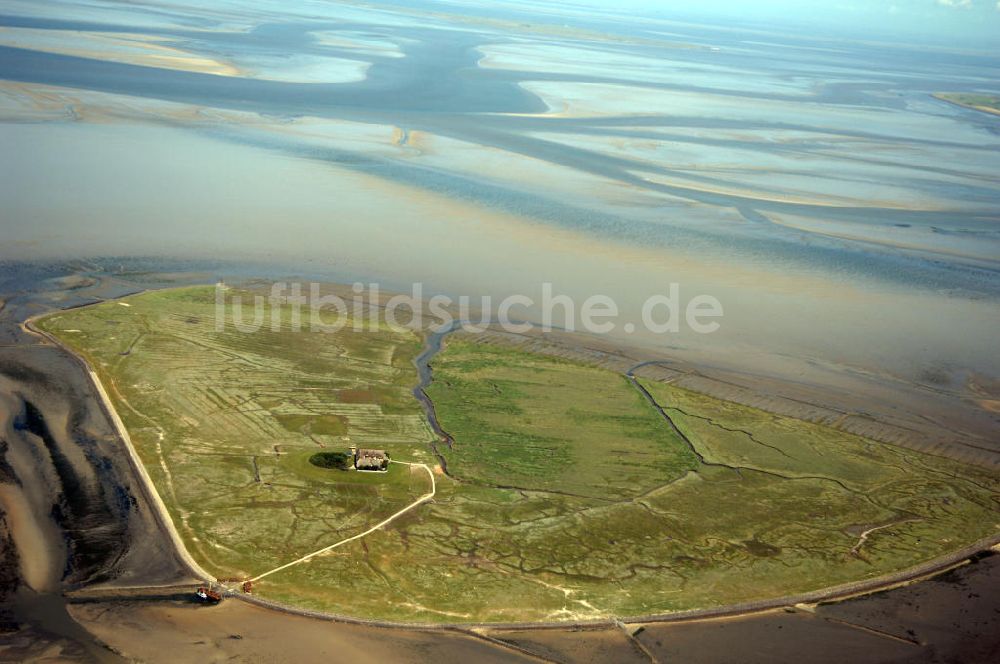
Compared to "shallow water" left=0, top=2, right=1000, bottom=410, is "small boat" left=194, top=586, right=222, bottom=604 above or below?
below

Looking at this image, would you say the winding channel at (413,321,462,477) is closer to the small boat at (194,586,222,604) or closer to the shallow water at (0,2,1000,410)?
the shallow water at (0,2,1000,410)

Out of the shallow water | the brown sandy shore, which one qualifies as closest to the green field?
the brown sandy shore

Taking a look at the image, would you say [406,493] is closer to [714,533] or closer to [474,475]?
[474,475]

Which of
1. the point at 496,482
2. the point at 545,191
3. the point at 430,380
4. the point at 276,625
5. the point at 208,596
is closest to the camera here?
→ the point at 276,625

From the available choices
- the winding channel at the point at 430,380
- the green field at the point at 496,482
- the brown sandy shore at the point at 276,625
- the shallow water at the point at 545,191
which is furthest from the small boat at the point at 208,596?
the shallow water at the point at 545,191

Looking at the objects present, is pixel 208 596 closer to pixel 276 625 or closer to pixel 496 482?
pixel 276 625

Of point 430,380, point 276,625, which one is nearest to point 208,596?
point 276,625
